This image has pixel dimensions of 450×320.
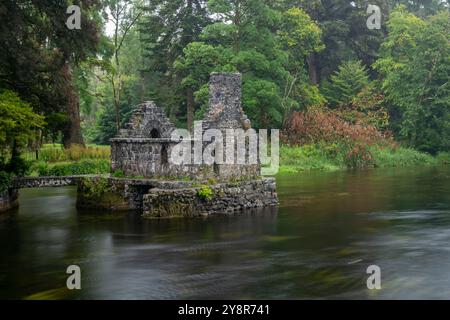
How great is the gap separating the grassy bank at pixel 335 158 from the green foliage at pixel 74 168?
16.6 metres

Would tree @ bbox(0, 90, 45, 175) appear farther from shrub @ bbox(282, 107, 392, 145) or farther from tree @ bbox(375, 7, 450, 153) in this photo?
tree @ bbox(375, 7, 450, 153)

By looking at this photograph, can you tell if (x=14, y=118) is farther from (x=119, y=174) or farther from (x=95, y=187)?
(x=95, y=187)

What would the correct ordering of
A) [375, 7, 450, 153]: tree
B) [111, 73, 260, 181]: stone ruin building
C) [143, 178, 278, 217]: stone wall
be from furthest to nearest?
[375, 7, 450, 153]: tree < [111, 73, 260, 181]: stone ruin building < [143, 178, 278, 217]: stone wall

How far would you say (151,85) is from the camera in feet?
179

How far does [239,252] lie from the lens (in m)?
17.7

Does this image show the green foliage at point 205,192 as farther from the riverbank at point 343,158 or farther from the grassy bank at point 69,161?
the riverbank at point 343,158

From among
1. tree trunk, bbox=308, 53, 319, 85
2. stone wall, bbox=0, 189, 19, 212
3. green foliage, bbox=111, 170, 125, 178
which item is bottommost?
stone wall, bbox=0, 189, 19, 212

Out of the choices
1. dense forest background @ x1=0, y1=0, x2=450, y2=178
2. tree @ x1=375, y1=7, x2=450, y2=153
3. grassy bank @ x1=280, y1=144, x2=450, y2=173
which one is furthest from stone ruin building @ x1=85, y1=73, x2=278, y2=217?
tree @ x1=375, y1=7, x2=450, y2=153

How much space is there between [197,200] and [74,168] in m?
9.01

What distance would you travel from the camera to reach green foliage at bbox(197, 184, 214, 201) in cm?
2264

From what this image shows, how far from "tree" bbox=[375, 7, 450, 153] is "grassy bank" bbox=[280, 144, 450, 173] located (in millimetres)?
2900

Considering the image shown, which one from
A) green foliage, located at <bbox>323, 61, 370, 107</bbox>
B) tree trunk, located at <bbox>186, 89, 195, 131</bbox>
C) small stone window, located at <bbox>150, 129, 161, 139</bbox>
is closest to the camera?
small stone window, located at <bbox>150, 129, 161, 139</bbox>

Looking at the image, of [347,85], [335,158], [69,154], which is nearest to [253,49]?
[335,158]

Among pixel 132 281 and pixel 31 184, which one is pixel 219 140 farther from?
pixel 132 281
